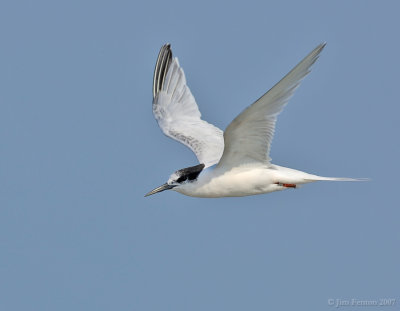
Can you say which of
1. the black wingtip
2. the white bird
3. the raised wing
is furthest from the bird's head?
the black wingtip

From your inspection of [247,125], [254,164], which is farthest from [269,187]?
[247,125]

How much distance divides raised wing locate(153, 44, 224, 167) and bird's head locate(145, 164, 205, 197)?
4.63ft

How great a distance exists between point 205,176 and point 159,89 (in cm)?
313

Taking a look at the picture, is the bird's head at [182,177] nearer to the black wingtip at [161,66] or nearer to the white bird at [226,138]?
the white bird at [226,138]

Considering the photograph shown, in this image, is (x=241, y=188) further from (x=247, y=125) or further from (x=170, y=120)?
(x=170, y=120)

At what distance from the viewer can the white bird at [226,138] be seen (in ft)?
29.3

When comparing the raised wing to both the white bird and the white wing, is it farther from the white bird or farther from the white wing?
the white wing

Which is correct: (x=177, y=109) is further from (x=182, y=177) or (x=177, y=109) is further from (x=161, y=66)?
(x=182, y=177)

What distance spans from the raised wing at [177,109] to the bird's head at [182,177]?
4.63 ft

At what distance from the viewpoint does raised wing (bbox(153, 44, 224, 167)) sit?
12.0m

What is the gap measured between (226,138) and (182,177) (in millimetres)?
1149

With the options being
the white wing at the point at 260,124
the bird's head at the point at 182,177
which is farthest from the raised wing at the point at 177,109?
the white wing at the point at 260,124

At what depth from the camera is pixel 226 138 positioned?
31.0 feet

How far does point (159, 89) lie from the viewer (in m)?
13.0
